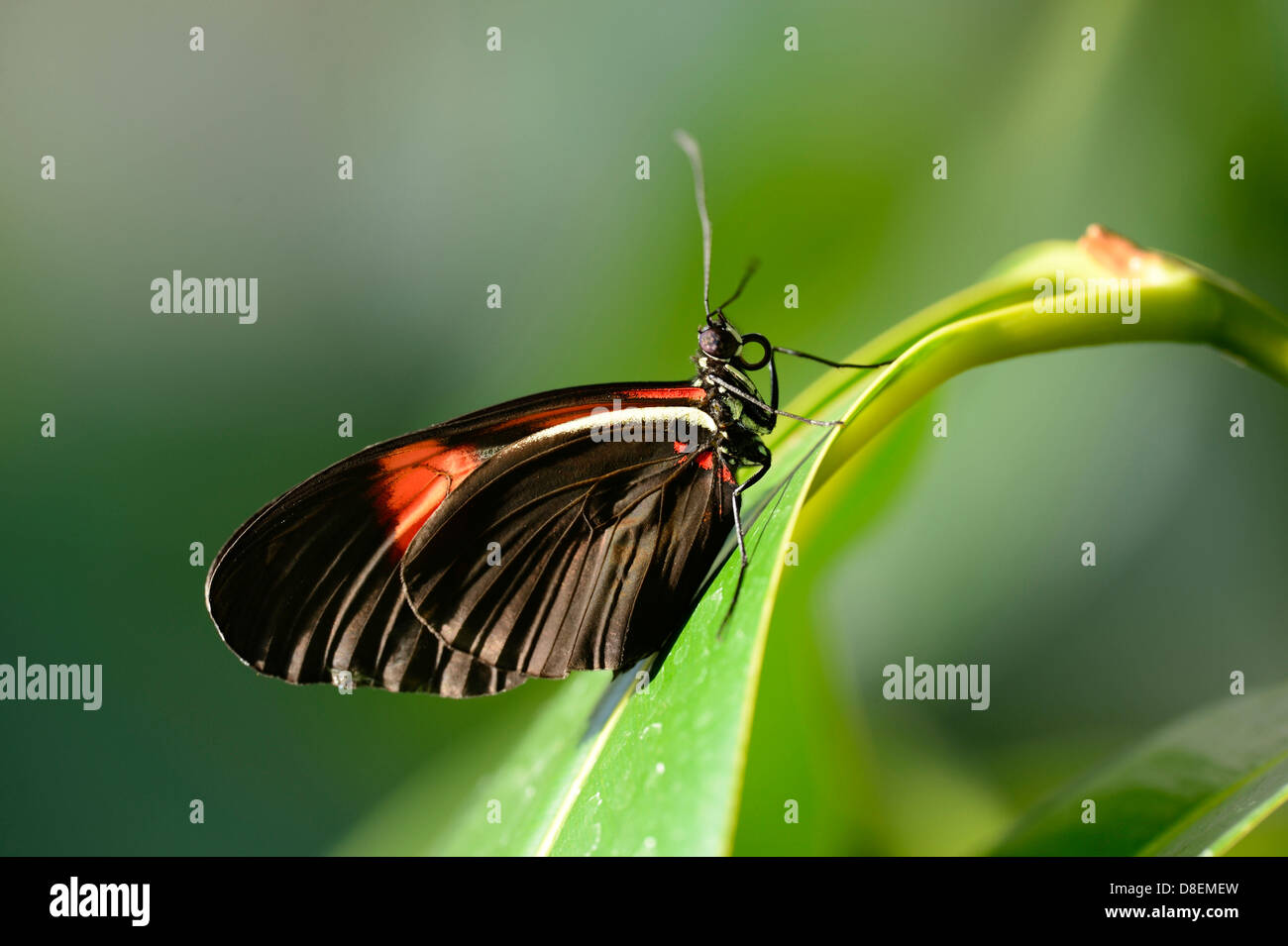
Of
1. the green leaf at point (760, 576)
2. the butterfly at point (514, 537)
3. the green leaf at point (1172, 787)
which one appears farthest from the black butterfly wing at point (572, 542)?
the green leaf at point (1172, 787)

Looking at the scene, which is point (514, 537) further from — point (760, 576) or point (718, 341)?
point (760, 576)

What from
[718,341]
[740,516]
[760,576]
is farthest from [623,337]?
[760,576]

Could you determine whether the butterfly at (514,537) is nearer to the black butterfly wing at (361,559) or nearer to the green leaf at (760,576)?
the black butterfly wing at (361,559)

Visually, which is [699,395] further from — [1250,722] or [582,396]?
[1250,722]

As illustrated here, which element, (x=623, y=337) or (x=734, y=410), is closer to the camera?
(x=734, y=410)

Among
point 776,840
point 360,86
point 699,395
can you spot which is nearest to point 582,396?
point 699,395

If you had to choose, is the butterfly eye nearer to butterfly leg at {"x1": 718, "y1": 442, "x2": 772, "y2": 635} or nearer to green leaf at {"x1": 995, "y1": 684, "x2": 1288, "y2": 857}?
butterfly leg at {"x1": 718, "y1": 442, "x2": 772, "y2": 635}
